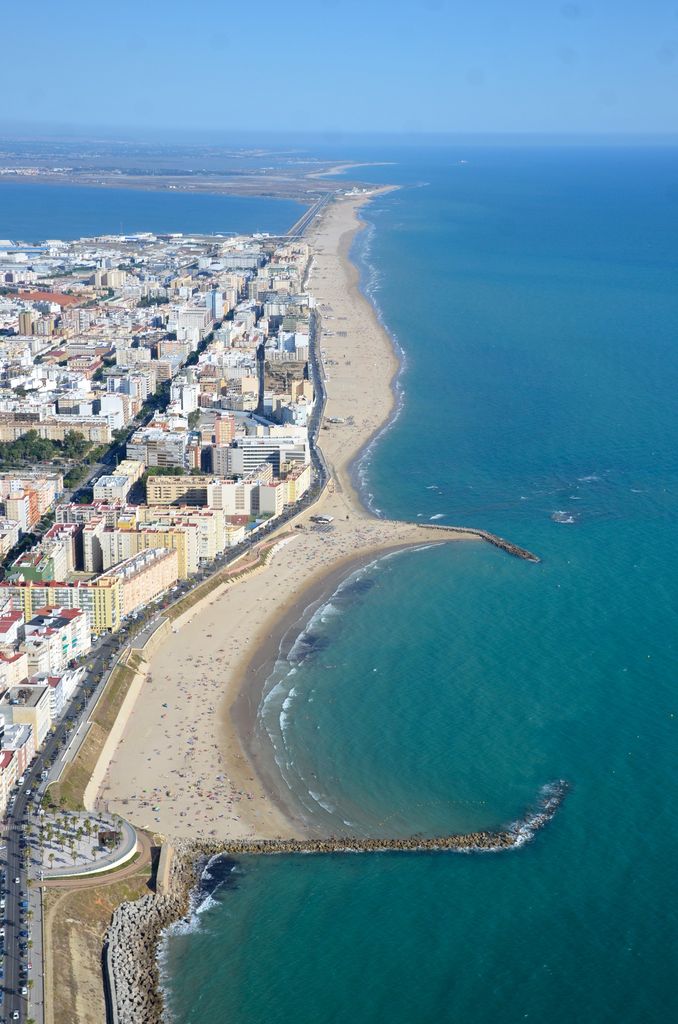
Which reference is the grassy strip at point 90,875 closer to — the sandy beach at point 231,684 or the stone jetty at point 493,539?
the sandy beach at point 231,684

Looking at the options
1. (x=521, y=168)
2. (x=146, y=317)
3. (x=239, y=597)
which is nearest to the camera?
(x=239, y=597)

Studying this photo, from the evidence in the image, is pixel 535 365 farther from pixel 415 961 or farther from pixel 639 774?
pixel 415 961

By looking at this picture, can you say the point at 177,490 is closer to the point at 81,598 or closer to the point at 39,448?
the point at 39,448

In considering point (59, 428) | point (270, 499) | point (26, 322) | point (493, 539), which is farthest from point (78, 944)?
point (26, 322)

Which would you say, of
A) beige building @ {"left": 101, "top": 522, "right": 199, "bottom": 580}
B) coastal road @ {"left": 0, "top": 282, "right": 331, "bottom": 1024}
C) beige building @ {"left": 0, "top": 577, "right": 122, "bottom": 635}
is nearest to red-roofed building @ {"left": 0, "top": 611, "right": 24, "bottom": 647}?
beige building @ {"left": 0, "top": 577, "right": 122, "bottom": 635}

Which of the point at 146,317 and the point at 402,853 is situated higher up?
the point at 146,317

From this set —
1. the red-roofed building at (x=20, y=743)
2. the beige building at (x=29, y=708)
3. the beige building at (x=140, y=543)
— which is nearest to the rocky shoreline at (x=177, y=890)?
the red-roofed building at (x=20, y=743)

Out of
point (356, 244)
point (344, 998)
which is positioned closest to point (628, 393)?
point (344, 998)
